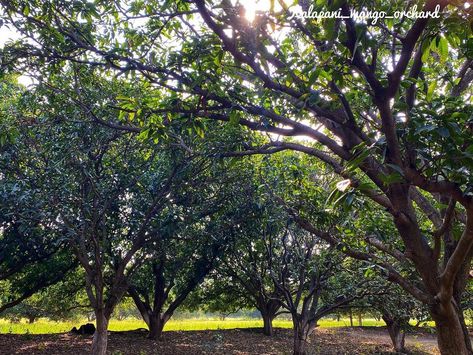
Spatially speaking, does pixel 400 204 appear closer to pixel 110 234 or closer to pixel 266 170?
pixel 266 170

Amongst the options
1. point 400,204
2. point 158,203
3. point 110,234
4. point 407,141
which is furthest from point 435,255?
point 110,234

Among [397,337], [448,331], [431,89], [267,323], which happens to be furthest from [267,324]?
[431,89]

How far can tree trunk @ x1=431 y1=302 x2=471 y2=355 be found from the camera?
252cm

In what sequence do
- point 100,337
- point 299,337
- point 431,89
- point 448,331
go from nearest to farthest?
point 431,89 → point 448,331 → point 100,337 → point 299,337

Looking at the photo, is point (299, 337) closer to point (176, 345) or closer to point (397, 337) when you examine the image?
point (176, 345)

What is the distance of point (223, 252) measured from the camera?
961 centimetres

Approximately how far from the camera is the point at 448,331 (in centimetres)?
260

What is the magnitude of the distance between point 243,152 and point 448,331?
199cm

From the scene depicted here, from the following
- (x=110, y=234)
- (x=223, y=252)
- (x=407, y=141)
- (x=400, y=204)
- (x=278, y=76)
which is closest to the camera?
(x=407, y=141)

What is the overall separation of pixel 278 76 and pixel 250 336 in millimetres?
13894

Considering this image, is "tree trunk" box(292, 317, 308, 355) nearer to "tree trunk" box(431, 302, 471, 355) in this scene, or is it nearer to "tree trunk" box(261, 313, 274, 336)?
"tree trunk" box(431, 302, 471, 355)

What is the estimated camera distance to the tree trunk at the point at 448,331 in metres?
2.52

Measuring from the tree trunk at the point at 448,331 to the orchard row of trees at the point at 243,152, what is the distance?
12mm

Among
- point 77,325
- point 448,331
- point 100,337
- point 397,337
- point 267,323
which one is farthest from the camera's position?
point 77,325
